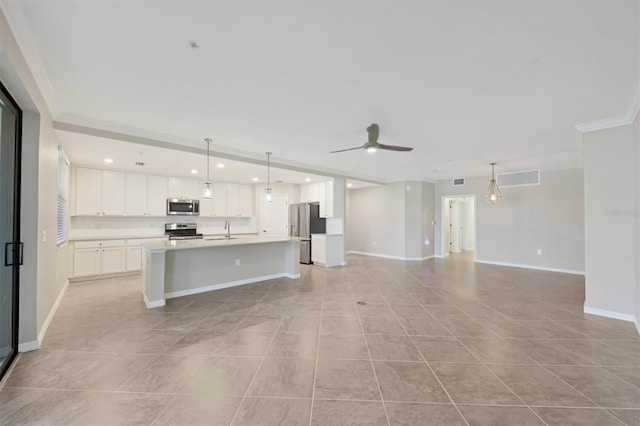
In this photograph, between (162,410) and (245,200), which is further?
(245,200)

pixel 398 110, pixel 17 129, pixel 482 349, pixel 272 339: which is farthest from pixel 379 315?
pixel 17 129

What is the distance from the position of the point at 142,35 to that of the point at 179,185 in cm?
529

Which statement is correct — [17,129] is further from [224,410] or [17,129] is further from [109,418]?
[224,410]

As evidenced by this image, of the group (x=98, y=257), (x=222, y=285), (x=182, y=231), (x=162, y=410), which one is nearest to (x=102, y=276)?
(x=98, y=257)

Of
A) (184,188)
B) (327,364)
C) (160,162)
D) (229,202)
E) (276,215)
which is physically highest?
(160,162)

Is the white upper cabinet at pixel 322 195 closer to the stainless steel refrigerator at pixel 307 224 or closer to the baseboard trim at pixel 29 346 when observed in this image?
the stainless steel refrigerator at pixel 307 224

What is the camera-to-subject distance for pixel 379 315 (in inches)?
135

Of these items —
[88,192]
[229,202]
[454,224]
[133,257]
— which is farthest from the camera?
[454,224]

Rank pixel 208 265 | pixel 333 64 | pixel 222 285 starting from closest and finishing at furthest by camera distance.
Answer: pixel 333 64 → pixel 208 265 → pixel 222 285

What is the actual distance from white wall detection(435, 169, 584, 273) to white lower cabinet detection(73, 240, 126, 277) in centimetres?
916

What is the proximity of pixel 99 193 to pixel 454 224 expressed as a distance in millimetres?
11081

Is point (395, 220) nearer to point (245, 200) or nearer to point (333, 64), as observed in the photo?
point (245, 200)

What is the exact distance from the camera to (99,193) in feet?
18.3

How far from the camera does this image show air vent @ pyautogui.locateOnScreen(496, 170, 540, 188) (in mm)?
6660
